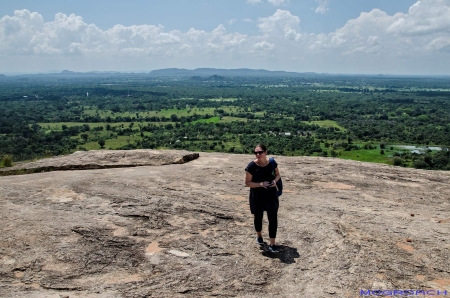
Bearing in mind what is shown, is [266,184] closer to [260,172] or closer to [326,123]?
[260,172]

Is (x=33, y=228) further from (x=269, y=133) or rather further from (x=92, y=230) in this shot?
(x=269, y=133)

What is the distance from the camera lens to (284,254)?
6.38 m

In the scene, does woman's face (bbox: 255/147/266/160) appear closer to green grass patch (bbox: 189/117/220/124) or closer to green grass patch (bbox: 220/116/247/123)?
green grass patch (bbox: 189/117/220/124)

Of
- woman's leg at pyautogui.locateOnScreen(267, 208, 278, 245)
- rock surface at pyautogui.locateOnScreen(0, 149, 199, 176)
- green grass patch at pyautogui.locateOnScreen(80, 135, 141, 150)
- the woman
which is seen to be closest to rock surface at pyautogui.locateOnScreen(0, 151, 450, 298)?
woman's leg at pyautogui.locateOnScreen(267, 208, 278, 245)

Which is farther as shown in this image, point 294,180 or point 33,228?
point 294,180

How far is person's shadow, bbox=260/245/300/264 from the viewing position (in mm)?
6211

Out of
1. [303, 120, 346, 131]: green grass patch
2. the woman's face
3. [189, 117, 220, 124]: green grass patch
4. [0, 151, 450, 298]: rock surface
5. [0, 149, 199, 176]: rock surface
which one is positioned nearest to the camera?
[0, 151, 450, 298]: rock surface

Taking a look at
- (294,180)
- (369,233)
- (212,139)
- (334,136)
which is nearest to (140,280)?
(369,233)

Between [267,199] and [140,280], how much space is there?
2.50m

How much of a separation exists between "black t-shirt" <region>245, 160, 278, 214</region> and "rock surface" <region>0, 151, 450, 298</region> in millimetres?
855

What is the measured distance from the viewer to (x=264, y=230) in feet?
24.0

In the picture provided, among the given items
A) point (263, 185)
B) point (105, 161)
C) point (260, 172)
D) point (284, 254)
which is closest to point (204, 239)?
point (284, 254)

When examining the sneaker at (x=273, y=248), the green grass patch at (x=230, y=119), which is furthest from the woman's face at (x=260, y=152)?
the green grass patch at (x=230, y=119)

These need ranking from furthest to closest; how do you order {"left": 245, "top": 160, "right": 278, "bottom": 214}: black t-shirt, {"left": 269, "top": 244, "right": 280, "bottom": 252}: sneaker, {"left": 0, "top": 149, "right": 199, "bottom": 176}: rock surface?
{"left": 0, "top": 149, "right": 199, "bottom": 176}: rock surface, {"left": 269, "top": 244, "right": 280, "bottom": 252}: sneaker, {"left": 245, "top": 160, "right": 278, "bottom": 214}: black t-shirt
